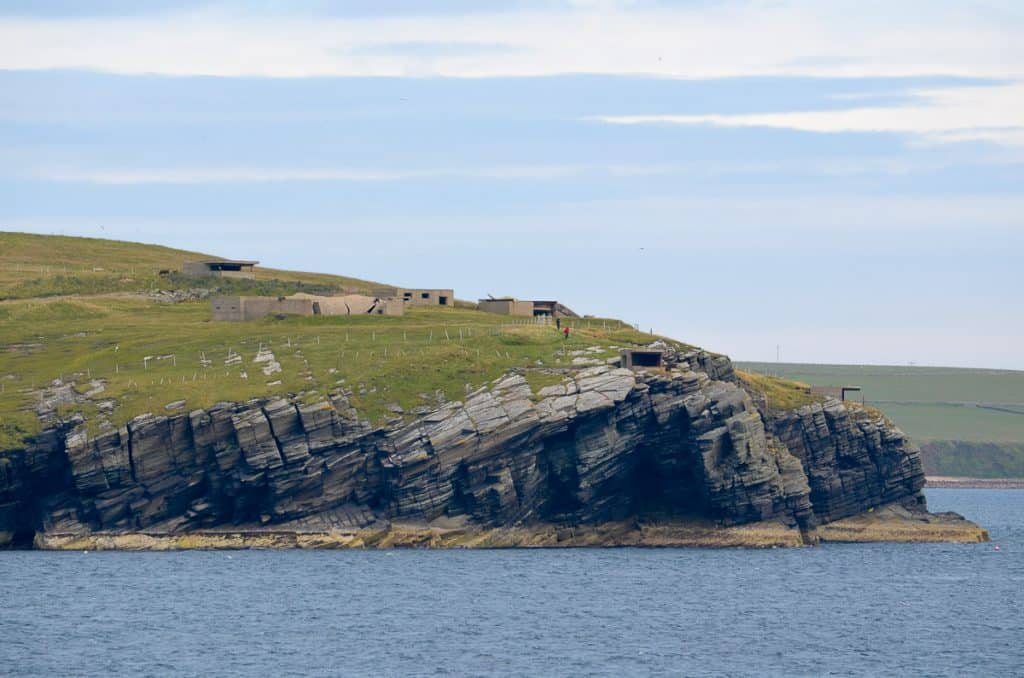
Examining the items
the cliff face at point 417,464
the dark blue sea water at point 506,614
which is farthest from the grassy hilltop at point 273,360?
the dark blue sea water at point 506,614

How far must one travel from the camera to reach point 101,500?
152125 mm

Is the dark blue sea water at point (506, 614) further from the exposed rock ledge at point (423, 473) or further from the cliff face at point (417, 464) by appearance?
the cliff face at point (417, 464)

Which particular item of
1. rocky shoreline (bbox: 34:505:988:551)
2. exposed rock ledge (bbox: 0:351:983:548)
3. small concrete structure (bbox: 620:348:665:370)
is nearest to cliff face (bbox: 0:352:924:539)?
exposed rock ledge (bbox: 0:351:983:548)

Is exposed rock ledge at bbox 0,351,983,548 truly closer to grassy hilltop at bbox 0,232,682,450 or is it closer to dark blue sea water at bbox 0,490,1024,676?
grassy hilltop at bbox 0,232,682,450

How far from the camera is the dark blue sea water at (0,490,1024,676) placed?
99.9m

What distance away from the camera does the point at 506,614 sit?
117 m

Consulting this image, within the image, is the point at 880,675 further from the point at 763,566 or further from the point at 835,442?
the point at 835,442

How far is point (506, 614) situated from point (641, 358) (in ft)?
170

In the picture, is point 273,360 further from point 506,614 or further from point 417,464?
point 506,614

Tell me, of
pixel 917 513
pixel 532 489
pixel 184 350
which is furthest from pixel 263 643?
pixel 917 513

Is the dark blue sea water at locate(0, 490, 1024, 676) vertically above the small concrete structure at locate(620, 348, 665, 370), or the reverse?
the small concrete structure at locate(620, 348, 665, 370)

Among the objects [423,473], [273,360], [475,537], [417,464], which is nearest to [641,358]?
[475,537]

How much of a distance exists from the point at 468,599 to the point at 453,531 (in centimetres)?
3084

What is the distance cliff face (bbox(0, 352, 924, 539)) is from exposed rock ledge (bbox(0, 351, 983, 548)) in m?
0.12
